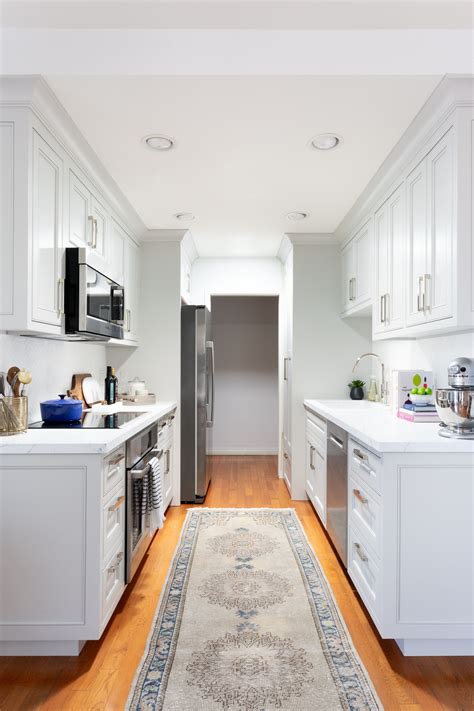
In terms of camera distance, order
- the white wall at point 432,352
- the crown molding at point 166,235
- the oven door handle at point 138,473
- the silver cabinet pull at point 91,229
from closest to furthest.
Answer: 1. the oven door handle at point 138,473
2. the white wall at point 432,352
3. the silver cabinet pull at point 91,229
4. the crown molding at point 166,235

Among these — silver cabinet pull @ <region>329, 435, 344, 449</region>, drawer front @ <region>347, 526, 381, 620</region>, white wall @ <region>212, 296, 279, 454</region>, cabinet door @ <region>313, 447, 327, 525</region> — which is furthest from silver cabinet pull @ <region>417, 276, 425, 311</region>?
white wall @ <region>212, 296, 279, 454</region>

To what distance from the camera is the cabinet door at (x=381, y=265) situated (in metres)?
3.08

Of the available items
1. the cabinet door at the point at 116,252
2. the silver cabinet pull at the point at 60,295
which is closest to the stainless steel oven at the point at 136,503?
the silver cabinet pull at the point at 60,295

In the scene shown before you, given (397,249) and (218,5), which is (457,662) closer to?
(397,249)

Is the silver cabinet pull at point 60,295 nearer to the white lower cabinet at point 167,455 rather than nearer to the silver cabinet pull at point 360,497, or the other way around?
the white lower cabinet at point 167,455

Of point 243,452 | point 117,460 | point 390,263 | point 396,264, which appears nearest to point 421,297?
point 396,264

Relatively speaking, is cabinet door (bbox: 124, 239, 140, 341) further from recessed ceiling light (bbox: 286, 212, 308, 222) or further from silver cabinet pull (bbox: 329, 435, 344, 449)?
silver cabinet pull (bbox: 329, 435, 344, 449)

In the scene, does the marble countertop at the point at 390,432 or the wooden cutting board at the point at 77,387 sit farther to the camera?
the wooden cutting board at the point at 77,387

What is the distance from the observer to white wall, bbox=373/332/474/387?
2.67 meters

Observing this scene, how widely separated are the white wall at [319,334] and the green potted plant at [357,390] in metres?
0.12

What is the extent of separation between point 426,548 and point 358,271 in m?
2.36

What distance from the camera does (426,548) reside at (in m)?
2.00

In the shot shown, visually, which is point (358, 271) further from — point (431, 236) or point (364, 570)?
point (364, 570)

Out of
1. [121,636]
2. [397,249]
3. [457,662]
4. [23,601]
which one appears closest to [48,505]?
[23,601]
